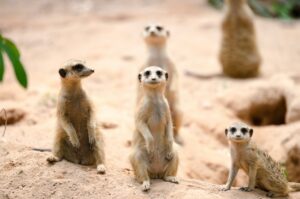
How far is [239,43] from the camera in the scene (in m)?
8.03

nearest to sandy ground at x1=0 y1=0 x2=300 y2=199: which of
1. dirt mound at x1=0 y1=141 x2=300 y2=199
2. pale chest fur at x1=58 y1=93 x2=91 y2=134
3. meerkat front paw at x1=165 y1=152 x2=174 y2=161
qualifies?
dirt mound at x1=0 y1=141 x2=300 y2=199

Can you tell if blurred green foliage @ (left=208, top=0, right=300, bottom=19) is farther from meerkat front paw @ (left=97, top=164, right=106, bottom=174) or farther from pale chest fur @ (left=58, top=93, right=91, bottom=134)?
meerkat front paw @ (left=97, top=164, right=106, bottom=174)

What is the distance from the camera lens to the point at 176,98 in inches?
243

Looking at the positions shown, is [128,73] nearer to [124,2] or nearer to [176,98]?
[176,98]

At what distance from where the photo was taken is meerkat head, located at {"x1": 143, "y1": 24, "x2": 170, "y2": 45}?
6.13 metres

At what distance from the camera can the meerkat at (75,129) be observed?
4449 millimetres

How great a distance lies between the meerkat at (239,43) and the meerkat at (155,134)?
12.7 feet

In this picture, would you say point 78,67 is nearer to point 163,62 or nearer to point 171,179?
point 171,179

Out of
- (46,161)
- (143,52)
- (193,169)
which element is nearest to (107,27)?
(143,52)

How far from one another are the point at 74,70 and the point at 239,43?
4.15 meters

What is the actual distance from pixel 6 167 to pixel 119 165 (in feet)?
3.29

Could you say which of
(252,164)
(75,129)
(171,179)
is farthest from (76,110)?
(252,164)

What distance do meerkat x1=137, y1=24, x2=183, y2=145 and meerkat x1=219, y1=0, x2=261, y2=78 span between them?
6.61 feet

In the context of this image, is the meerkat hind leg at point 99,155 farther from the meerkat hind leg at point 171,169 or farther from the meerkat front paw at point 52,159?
the meerkat hind leg at point 171,169
